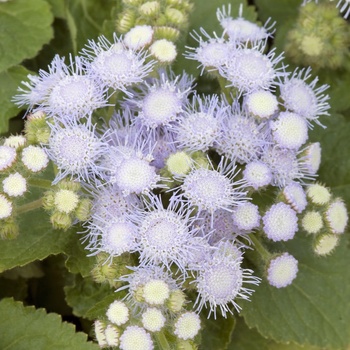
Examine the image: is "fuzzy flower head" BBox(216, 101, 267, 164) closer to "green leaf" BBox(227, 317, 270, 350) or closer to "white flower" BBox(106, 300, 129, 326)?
"white flower" BBox(106, 300, 129, 326)

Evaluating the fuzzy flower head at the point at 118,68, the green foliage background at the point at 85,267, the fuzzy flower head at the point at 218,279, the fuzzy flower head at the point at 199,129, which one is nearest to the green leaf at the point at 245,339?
the green foliage background at the point at 85,267

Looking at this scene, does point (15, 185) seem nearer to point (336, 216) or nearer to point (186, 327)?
point (186, 327)

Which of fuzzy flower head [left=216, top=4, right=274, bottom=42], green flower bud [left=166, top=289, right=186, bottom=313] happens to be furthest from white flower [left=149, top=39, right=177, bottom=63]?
green flower bud [left=166, top=289, right=186, bottom=313]

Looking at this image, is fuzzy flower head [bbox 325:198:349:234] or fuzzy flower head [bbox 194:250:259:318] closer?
fuzzy flower head [bbox 194:250:259:318]

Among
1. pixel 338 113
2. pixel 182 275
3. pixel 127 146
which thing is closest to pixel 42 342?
pixel 182 275

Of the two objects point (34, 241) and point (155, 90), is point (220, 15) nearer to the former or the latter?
point (155, 90)

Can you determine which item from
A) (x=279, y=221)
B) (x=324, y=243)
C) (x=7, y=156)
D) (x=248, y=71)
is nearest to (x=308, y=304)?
(x=324, y=243)
